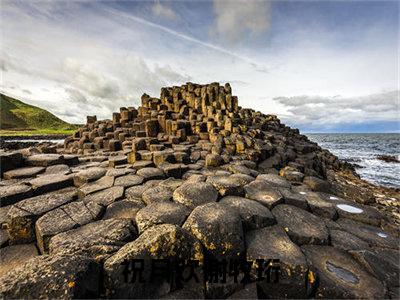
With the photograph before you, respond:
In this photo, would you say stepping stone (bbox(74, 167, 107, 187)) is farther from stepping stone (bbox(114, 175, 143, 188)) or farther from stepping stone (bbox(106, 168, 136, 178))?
stepping stone (bbox(114, 175, 143, 188))

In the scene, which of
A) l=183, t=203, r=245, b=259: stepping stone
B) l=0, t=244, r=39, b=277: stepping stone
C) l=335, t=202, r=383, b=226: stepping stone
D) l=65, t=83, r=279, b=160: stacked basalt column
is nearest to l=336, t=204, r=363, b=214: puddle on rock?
l=335, t=202, r=383, b=226: stepping stone

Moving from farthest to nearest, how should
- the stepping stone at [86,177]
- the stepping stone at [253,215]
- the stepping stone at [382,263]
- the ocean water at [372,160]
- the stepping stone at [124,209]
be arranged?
1. the ocean water at [372,160]
2. the stepping stone at [86,177]
3. the stepping stone at [124,209]
4. the stepping stone at [253,215]
5. the stepping stone at [382,263]

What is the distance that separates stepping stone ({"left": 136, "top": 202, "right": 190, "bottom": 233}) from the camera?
9.89 ft

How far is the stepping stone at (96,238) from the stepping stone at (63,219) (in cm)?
13

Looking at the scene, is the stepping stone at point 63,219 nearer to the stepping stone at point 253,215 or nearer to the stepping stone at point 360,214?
the stepping stone at point 253,215

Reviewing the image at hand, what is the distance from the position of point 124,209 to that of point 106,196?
0.67 m

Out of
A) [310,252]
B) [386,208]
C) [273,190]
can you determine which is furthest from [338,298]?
[386,208]

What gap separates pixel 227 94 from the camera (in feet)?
49.6

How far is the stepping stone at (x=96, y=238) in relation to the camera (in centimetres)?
245

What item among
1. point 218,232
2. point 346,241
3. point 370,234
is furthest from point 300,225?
point 218,232

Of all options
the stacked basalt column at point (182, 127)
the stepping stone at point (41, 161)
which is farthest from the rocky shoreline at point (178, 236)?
the stacked basalt column at point (182, 127)

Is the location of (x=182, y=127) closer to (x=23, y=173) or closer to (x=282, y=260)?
(x=23, y=173)

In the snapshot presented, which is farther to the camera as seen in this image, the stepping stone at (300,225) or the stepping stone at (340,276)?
the stepping stone at (300,225)

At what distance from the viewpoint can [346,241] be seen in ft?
10.6
